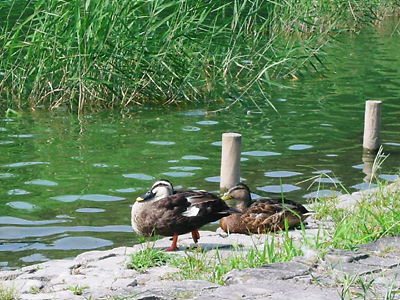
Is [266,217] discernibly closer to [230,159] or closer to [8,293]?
[230,159]

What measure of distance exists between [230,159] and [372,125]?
3.16m

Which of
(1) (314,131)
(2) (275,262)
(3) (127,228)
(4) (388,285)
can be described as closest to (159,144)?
(1) (314,131)

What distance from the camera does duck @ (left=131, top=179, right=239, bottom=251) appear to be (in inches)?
340

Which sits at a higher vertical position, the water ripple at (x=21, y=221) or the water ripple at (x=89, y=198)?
the water ripple at (x=89, y=198)

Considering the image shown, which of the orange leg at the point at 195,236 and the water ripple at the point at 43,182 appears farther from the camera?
the water ripple at the point at 43,182

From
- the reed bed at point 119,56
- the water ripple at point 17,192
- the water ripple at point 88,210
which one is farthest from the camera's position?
the reed bed at point 119,56

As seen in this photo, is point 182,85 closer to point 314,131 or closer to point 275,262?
point 314,131

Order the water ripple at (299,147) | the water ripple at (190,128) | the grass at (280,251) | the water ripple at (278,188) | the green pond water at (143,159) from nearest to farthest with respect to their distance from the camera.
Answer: the grass at (280,251), the green pond water at (143,159), the water ripple at (278,188), the water ripple at (299,147), the water ripple at (190,128)

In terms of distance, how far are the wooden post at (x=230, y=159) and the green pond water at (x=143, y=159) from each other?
45 centimetres

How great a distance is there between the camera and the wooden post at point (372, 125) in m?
13.9

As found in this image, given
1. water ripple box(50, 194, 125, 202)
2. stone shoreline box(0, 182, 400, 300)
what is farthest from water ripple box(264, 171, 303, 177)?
stone shoreline box(0, 182, 400, 300)

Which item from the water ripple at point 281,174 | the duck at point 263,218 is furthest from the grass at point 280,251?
Result: the water ripple at point 281,174

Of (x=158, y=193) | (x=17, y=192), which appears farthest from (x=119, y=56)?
(x=158, y=193)

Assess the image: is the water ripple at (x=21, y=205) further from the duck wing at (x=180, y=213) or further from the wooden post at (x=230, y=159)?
the duck wing at (x=180, y=213)
